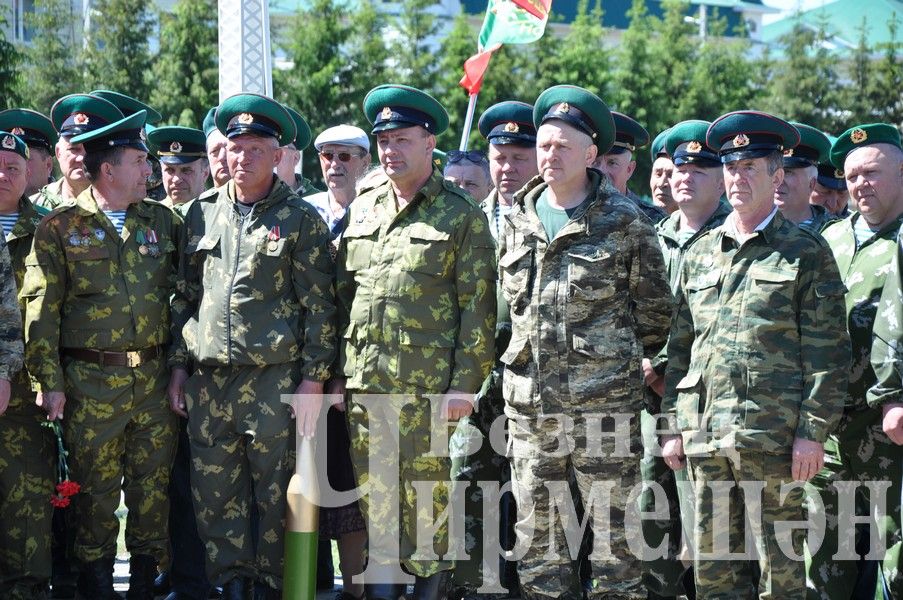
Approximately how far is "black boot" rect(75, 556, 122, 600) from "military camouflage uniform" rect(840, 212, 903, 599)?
3.53 meters

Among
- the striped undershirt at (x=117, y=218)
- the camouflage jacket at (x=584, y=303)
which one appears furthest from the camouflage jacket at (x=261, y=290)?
the camouflage jacket at (x=584, y=303)

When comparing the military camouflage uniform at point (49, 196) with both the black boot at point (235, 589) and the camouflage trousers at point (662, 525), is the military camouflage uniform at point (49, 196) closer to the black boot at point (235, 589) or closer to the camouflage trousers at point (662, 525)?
the black boot at point (235, 589)

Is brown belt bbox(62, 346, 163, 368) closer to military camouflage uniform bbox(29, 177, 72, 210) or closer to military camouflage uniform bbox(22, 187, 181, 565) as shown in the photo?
military camouflage uniform bbox(22, 187, 181, 565)

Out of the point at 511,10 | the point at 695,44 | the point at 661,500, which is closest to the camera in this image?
the point at 661,500

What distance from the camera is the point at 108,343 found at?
5.71m

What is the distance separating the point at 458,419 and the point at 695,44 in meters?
25.2

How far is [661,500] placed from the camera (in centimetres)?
606

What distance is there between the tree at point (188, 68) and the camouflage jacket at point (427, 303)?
17044 mm

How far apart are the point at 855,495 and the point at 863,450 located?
9.2 inches

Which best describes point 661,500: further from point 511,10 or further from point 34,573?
point 511,10

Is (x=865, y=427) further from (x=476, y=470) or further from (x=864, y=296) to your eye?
(x=476, y=470)

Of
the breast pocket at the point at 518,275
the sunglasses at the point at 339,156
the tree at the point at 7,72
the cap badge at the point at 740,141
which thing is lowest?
the breast pocket at the point at 518,275

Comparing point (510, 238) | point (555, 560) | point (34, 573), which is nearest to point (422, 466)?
point (555, 560)

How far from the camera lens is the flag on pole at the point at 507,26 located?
8.75 meters
